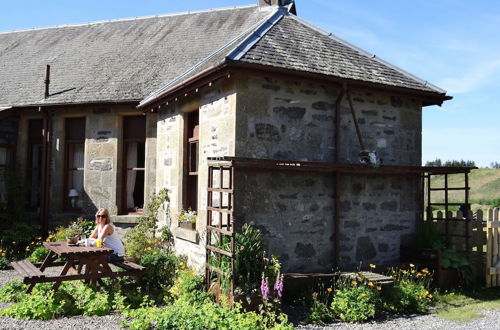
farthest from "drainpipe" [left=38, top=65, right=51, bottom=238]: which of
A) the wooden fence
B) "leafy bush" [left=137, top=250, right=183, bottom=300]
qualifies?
the wooden fence

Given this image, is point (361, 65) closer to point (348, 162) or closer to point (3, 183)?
point (348, 162)

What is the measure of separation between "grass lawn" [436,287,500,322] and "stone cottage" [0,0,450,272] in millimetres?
1175

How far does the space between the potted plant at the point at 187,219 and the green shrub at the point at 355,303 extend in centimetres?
286

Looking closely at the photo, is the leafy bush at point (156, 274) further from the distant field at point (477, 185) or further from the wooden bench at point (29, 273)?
the distant field at point (477, 185)

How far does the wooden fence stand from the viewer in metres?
8.09

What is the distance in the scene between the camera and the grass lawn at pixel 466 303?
636 cm

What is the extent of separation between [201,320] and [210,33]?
9.57m

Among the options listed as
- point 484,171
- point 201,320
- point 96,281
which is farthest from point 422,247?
point 484,171

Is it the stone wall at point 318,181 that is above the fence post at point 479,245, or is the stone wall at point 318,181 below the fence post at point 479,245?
above

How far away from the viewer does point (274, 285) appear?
5.90 m

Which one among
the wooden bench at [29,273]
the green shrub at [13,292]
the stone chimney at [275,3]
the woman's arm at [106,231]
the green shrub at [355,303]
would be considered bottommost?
the green shrub at [13,292]

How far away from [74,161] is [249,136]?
676cm

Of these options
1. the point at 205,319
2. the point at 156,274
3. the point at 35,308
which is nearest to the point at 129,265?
the point at 156,274

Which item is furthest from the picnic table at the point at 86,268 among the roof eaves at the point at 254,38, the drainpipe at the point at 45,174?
the drainpipe at the point at 45,174
